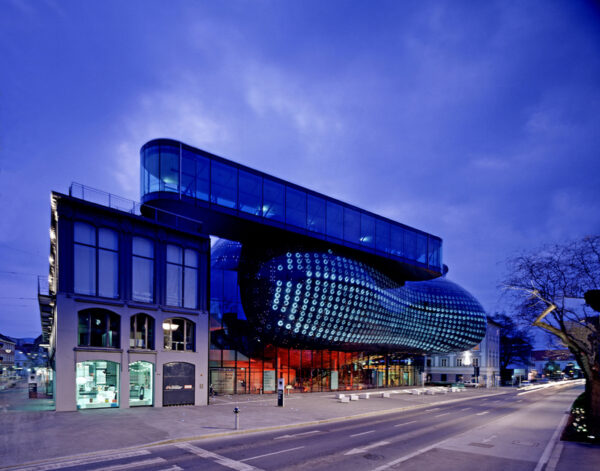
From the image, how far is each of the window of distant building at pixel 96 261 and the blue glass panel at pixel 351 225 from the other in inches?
1081

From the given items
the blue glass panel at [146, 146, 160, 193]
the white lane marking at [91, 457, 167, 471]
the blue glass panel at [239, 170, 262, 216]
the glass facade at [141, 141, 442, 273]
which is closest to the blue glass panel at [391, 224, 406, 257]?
the glass facade at [141, 141, 442, 273]

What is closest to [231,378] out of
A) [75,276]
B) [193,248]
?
[193,248]

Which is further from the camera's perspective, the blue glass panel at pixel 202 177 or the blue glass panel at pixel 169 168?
the blue glass panel at pixel 202 177

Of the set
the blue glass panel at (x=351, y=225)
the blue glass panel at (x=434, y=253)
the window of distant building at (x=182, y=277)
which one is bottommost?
the window of distant building at (x=182, y=277)

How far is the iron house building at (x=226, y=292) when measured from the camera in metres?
26.7

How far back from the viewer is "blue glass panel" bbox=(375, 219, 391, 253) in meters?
52.9

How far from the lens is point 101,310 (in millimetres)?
27094

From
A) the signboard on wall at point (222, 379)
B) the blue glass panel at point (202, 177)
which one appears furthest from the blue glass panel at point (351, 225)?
the signboard on wall at point (222, 379)

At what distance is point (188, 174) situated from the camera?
34719 mm

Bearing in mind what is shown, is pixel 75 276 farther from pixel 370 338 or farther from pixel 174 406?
pixel 370 338

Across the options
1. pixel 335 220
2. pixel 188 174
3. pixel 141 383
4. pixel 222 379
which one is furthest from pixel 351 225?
pixel 141 383

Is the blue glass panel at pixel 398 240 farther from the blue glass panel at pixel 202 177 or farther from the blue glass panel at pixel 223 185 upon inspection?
the blue glass panel at pixel 202 177

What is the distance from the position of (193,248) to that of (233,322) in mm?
13487

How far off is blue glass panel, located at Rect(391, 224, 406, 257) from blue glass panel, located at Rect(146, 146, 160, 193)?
3261cm
